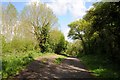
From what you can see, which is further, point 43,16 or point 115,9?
point 43,16

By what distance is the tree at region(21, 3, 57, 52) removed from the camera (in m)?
33.6

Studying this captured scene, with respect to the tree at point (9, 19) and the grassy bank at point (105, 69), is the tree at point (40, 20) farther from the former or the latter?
the grassy bank at point (105, 69)

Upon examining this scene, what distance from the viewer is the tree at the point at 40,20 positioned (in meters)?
33.6

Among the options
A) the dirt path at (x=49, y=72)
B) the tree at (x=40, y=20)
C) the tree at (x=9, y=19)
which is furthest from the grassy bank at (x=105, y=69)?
the tree at (x=40, y=20)

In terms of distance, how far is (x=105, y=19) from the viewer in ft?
66.8

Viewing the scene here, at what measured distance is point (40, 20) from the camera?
3644 cm

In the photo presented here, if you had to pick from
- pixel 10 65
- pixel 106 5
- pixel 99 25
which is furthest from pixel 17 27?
pixel 10 65

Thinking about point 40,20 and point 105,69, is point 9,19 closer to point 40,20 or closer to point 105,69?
point 40,20

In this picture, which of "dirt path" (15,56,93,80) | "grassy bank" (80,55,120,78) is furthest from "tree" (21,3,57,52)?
"dirt path" (15,56,93,80)

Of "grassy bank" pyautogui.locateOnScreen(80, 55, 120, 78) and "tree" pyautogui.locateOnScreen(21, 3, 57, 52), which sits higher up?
"tree" pyautogui.locateOnScreen(21, 3, 57, 52)

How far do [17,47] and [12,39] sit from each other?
1.27 m

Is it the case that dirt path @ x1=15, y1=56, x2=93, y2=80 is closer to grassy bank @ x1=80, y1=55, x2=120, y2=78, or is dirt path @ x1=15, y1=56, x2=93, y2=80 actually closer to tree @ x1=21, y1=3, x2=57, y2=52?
grassy bank @ x1=80, y1=55, x2=120, y2=78

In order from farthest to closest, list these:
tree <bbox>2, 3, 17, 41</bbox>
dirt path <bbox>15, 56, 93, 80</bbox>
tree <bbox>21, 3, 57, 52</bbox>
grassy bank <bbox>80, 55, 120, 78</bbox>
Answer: tree <bbox>21, 3, 57, 52</bbox> → tree <bbox>2, 3, 17, 41</bbox> → grassy bank <bbox>80, 55, 120, 78</bbox> → dirt path <bbox>15, 56, 93, 80</bbox>

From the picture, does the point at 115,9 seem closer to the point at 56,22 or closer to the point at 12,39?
the point at 12,39
